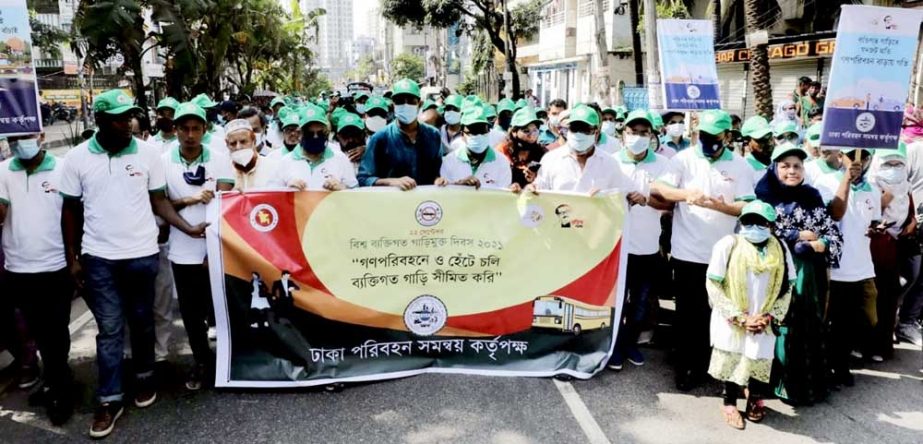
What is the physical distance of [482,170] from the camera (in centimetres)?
539

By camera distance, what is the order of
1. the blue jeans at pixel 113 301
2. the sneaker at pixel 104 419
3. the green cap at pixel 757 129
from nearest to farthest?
the sneaker at pixel 104 419 → the blue jeans at pixel 113 301 → the green cap at pixel 757 129

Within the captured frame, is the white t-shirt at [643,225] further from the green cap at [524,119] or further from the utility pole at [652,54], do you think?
the utility pole at [652,54]

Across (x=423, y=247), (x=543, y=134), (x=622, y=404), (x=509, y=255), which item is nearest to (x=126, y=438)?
(x=423, y=247)

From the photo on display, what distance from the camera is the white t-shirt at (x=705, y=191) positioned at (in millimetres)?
4613

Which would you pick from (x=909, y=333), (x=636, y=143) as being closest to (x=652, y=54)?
(x=909, y=333)

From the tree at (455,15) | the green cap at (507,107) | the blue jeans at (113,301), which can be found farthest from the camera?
the tree at (455,15)

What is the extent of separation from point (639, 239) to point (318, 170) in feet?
7.83

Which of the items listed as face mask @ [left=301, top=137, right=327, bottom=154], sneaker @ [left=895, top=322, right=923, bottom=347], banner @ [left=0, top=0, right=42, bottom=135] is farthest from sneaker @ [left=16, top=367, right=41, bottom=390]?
sneaker @ [left=895, top=322, right=923, bottom=347]

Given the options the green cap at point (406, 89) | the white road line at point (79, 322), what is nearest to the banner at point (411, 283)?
the green cap at point (406, 89)

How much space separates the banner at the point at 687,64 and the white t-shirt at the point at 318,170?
13.4 ft

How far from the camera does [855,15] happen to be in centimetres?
456

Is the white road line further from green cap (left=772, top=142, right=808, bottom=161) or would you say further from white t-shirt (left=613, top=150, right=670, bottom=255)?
green cap (left=772, top=142, right=808, bottom=161)

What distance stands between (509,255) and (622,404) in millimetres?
1194

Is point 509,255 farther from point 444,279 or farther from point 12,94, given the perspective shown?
point 12,94
